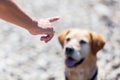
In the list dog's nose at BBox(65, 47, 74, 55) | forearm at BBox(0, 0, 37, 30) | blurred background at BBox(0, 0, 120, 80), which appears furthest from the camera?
blurred background at BBox(0, 0, 120, 80)

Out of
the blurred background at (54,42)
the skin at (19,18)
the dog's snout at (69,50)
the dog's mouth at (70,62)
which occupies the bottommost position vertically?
the blurred background at (54,42)

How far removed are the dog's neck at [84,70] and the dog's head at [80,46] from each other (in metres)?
0.04

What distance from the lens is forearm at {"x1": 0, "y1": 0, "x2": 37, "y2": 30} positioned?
1.90 meters

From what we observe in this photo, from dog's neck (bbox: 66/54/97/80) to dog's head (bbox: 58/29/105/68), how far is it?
36 mm

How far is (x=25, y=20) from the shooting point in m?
2.04

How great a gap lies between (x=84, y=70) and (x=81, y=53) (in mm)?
166

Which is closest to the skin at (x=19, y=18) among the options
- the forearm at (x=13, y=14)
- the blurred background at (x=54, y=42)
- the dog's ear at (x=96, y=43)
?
the forearm at (x=13, y=14)

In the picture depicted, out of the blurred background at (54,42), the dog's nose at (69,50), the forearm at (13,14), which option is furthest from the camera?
the blurred background at (54,42)

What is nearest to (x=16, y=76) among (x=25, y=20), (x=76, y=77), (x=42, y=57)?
(x=42, y=57)

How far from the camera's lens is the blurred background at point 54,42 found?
4281 mm

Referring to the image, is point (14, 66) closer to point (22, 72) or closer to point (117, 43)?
point (22, 72)

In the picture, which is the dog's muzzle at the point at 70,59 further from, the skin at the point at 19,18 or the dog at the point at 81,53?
the skin at the point at 19,18

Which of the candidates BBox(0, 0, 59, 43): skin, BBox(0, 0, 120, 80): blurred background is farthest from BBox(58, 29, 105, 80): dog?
BBox(0, 0, 59, 43): skin

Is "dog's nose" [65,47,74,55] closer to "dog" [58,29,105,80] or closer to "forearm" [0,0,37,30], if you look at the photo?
"dog" [58,29,105,80]
